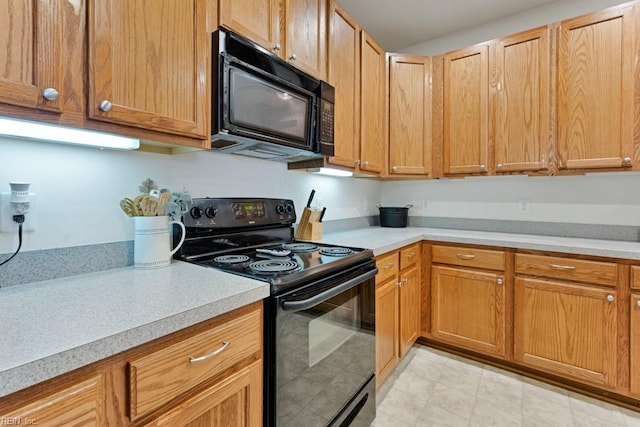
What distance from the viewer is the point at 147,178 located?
1307mm

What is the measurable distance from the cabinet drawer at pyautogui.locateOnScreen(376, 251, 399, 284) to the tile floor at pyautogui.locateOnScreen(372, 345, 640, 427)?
70 cm

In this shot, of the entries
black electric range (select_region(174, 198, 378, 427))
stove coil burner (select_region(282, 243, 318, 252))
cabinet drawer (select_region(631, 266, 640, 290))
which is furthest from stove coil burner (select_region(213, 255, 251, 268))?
cabinet drawer (select_region(631, 266, 640, 290))

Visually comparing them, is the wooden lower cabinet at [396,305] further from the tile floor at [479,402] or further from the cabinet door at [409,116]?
the cabinet door at [409,116]

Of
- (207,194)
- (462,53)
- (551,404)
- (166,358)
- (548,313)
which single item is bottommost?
(551,404)

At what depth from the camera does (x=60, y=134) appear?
958mm

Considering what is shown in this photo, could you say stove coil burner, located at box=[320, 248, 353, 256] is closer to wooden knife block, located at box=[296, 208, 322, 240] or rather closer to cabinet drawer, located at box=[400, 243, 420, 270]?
wooden knife block, located at box=[296, 208, 322, 240]

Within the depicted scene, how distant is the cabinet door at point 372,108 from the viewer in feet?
7.31

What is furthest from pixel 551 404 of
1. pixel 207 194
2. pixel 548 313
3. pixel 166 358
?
pixel 207 194

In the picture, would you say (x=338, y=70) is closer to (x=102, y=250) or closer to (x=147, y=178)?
(x=147, y=178)

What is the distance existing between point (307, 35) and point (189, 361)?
1659 millimetres

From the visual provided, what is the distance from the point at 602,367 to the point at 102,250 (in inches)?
105

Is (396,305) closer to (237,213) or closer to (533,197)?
(237,213)

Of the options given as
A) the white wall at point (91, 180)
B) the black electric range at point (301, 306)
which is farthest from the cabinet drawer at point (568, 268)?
the white wall at point (91, 180)

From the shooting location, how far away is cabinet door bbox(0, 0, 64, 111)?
74 centimetres
